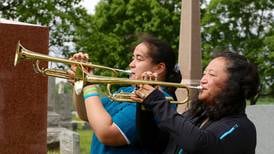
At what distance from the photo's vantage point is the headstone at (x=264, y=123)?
6797mm

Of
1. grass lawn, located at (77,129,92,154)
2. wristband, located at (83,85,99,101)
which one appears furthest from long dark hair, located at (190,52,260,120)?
grass lawn, located at (77,129,92,154)

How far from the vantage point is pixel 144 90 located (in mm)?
2936

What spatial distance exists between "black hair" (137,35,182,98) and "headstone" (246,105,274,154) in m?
3.53

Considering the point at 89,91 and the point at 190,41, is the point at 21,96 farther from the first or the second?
the point at 190,41

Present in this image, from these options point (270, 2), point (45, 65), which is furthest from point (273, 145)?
point (270, 2)

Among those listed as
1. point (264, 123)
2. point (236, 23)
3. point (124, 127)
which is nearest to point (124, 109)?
point (124, 127)

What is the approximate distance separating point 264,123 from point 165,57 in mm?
3687

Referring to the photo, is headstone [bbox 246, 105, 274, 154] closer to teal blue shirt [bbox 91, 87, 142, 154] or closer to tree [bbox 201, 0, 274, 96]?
teal blue shirt [bbox 91, 87, 142, 154]

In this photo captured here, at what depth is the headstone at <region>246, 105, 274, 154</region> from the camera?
6797mm

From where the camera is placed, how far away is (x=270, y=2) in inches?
1264

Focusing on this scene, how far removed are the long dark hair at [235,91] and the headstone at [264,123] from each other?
12.7ft

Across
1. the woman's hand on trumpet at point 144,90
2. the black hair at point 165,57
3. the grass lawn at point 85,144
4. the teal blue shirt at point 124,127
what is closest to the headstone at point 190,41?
the grass lawn at point 85,144

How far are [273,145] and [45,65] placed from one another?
2.77 m

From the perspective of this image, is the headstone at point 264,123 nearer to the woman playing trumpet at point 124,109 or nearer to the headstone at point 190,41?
the woman playing trumpet at point 124,109
